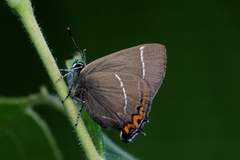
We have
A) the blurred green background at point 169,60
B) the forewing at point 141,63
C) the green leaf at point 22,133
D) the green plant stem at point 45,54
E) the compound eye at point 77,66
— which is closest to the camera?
the green plant stem at point 45,54

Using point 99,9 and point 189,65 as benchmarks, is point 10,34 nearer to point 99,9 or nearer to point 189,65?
point 99,9

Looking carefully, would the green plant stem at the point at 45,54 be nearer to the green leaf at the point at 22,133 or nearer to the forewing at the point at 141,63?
the forewing at the point at 141,63

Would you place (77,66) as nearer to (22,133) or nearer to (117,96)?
(117,96)

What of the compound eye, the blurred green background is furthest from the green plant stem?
the blurred green background

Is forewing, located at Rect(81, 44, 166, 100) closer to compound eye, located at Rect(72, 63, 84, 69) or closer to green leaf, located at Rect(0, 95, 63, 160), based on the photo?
compound eye, located at Rect(72, 63, 84, 69)

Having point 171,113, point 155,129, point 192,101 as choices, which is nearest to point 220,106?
point 192,101

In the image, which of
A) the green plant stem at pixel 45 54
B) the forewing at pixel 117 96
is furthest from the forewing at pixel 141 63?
the green plant stem at pixel 45 54
